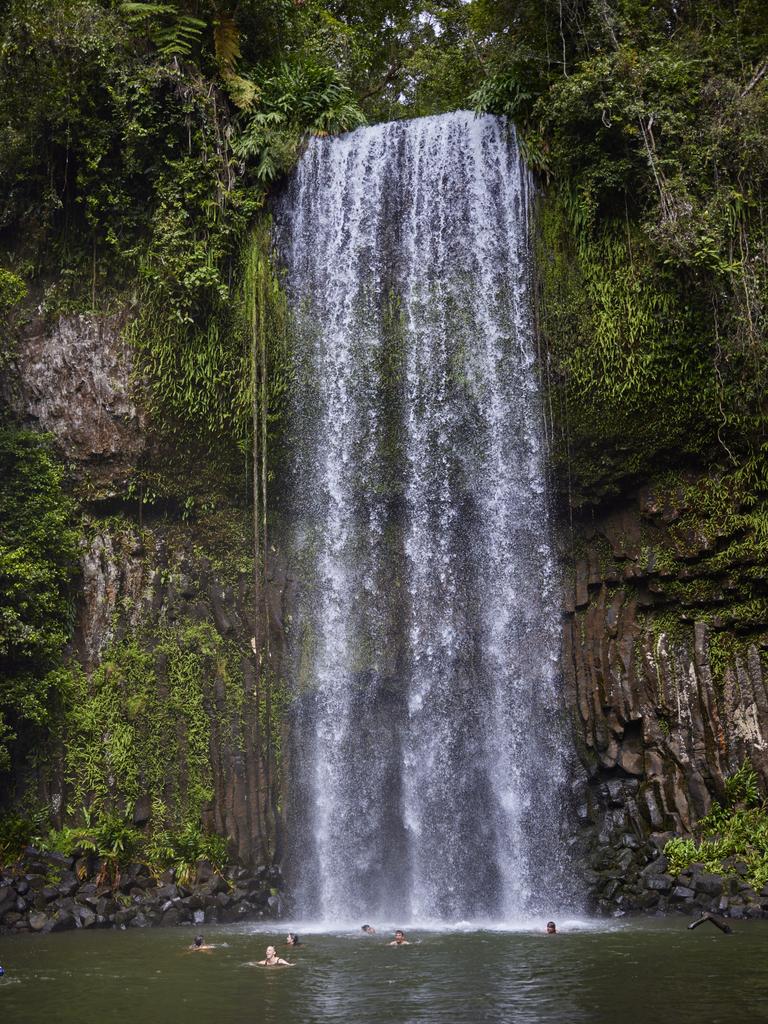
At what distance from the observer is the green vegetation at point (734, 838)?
13.9m

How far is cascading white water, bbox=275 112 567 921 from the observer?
15.2 m

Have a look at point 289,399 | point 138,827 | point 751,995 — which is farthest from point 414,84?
point 751,995

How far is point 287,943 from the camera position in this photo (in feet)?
39.4

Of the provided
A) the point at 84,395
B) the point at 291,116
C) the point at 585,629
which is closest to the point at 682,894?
the point at 585,629

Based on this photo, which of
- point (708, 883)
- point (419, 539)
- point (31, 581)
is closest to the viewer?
point (708, 883)

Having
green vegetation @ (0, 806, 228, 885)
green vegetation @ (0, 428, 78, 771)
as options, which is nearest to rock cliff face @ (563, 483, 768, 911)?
green vegetation @ (0, 806, 228, 885)

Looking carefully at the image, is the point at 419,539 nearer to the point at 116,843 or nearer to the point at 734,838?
the point at 734,838

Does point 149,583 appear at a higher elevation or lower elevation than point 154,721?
higher

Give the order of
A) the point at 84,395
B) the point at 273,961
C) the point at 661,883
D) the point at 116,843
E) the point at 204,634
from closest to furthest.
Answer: the point at 273,961 < the point at 661,883 < the point at 116,843 < the point at 204,634 < the point at 84,395

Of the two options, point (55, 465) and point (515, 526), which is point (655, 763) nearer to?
point (515, 526)

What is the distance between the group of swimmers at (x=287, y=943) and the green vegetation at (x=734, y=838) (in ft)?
8.72

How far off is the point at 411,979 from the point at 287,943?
110 inches

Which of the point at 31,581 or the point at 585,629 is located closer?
the point at 31,581

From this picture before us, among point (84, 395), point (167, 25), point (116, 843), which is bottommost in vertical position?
point (116, 843)
